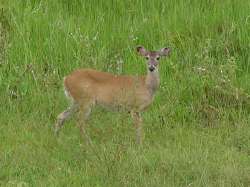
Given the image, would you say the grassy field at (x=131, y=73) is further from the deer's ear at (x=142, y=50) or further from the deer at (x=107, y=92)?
the deer's ear at (x=142, y=50)

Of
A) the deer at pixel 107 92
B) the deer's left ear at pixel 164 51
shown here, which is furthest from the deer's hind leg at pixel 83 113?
the deer's left ear at pixel 164 51

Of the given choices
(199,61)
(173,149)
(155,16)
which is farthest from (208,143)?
(155,16)

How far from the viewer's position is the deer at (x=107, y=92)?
8172mm

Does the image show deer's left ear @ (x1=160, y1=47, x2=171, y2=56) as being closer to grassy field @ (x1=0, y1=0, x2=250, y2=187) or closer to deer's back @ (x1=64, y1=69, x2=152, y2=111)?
deer's back @ (x1=64, y1=69, x2=152, y2=111)

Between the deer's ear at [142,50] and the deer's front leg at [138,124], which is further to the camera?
the deer's ear at [142,50]

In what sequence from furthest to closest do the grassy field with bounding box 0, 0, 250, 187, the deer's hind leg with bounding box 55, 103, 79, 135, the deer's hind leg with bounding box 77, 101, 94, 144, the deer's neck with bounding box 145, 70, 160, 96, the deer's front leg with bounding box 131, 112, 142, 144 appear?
the deer's neck with bounding box 145, 70, 160, 96 → the deer's hind leg with bounding box 55, 103, 79, 135 → the deer's hind leg with bounding box 77, 101, 94, 144 → the deer's front leg with bounding box 131, 112, 142, 144 → the grassy field with bounding box 0, 0, 250, 187

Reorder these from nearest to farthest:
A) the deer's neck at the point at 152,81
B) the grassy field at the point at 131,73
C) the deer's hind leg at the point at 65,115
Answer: the grassy field at the point at 131,73, the deer's hind leg at the point at 65,115, the deer's neck at the point at 152,81

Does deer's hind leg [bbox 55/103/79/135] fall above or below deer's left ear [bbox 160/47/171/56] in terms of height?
below

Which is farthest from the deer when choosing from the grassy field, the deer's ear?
the grassy field

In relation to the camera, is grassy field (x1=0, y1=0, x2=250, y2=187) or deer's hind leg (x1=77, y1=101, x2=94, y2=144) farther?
deer's hind leg (x1=77, y1=101, x2=94, y2=144)

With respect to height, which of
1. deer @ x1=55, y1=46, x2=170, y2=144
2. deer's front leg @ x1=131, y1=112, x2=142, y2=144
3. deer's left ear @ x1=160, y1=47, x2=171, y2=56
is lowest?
deer's front leg @ x1=131, y1=112, x2=142, y2=144

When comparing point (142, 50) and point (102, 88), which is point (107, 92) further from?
point (142, 50)

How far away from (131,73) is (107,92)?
1.26 m

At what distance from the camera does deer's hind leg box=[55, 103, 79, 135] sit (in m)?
8.29
